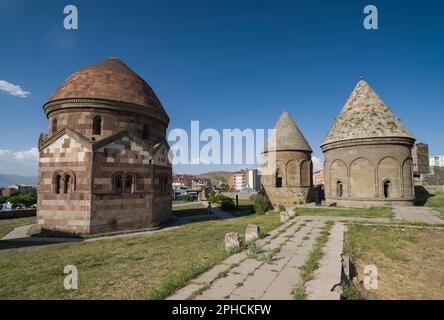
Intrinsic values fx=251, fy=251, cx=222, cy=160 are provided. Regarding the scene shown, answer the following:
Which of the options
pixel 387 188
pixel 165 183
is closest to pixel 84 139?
pixel 165 183

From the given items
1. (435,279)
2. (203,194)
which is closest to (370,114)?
(435,279)

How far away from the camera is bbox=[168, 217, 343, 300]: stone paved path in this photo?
14.8ft

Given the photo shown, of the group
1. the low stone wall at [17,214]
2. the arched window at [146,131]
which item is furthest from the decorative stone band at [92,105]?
the low stone wall at [17,214]

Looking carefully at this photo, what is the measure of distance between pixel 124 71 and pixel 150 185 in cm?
781

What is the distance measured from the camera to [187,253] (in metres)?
8.54

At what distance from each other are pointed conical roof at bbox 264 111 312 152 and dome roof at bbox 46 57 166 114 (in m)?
14.4

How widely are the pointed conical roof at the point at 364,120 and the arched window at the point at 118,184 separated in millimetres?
17098

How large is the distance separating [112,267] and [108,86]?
11202 mm

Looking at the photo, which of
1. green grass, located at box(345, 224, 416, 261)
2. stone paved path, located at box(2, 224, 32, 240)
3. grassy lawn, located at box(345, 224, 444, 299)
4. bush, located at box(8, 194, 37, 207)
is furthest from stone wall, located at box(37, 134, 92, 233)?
bush, located at box(8, 194, 37, 207)

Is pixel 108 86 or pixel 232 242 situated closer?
pixel 232 242

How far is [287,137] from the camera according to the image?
27.2 metres

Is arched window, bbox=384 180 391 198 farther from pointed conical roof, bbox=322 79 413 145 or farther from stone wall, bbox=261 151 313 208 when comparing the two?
stone wall, bbox=261 151 313 208

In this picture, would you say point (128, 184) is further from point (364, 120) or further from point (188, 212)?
point (364, 120)

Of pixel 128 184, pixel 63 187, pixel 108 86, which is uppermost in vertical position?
pixel 108 86
